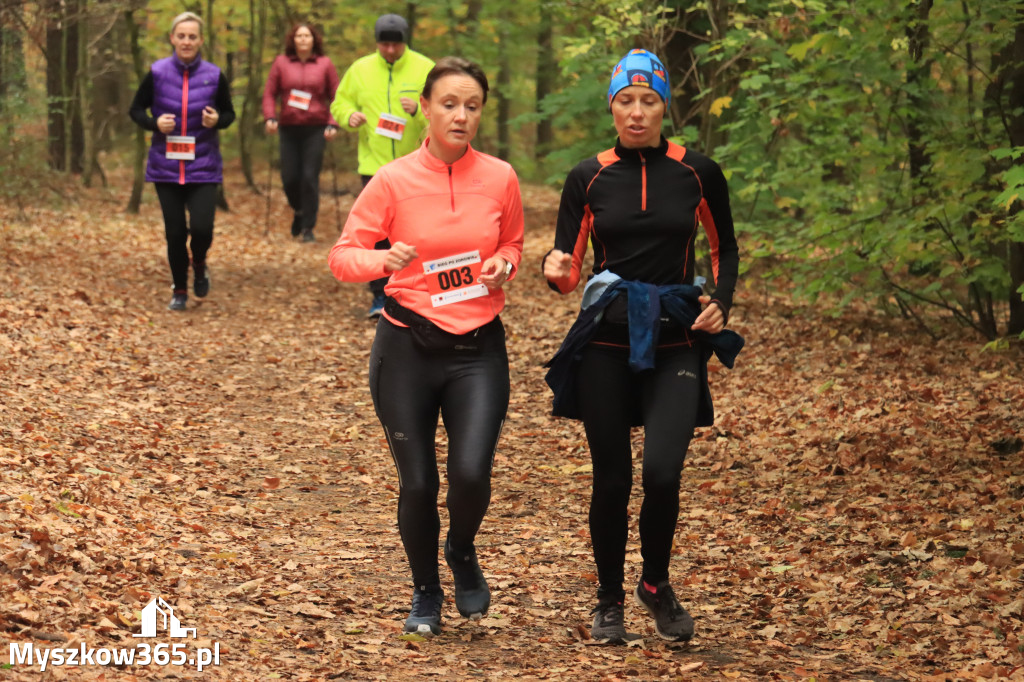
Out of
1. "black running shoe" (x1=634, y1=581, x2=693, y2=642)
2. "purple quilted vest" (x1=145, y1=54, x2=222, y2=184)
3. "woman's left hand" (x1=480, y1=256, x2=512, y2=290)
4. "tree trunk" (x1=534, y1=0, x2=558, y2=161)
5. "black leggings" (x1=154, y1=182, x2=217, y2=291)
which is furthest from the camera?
"tree trunk" (x1=534, y1=0, x2=558, y2=161)

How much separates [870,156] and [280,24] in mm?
16783

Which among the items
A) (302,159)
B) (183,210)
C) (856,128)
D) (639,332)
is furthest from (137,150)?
(639,332)

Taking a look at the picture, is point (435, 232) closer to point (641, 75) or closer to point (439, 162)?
point (439, 162)

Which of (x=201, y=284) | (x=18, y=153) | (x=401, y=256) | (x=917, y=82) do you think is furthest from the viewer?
(x=18, y=153)

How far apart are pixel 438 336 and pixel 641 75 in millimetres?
1366

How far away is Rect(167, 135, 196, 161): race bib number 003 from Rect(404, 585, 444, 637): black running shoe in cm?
706

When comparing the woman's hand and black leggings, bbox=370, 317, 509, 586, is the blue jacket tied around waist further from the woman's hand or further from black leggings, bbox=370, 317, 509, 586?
the woman's hand

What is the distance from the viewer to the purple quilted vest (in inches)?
424

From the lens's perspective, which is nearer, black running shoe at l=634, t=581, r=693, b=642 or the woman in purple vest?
black running shoe at l=634, t=581, r=693, b=642

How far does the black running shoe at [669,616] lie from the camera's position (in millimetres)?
4770

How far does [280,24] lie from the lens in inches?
940

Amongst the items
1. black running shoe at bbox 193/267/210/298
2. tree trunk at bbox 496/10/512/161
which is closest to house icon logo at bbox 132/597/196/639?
black running shoe at bbox 193/267/210/298

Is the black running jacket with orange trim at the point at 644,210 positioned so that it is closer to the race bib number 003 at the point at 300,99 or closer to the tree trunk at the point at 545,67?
the race bib number 003 at the point at 300,99

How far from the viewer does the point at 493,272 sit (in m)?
4.57
